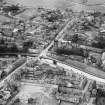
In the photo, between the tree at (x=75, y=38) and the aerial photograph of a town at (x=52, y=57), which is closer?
the aerial photograph of a town at (x=52, y=57)

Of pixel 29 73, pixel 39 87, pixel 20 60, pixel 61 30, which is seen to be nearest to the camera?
pixel 39 87

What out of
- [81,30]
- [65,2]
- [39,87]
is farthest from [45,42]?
[65,2]

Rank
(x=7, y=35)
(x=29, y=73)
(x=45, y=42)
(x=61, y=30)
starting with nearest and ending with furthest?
1. (x=29, y=73)
2. (x=45, y=42)
3. (x=7, y=35)
4. (x=61, y=30)

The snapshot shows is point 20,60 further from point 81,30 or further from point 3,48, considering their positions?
point 81,30

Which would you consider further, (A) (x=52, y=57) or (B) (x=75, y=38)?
(B) (x=75, y=38)

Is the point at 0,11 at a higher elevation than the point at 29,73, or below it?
higher

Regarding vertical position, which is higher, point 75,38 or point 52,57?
point 75,38

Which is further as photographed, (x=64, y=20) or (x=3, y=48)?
(x=64, y=20)

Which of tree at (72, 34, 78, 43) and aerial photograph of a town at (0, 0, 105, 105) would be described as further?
tree at (72, 34, 78, 43)
